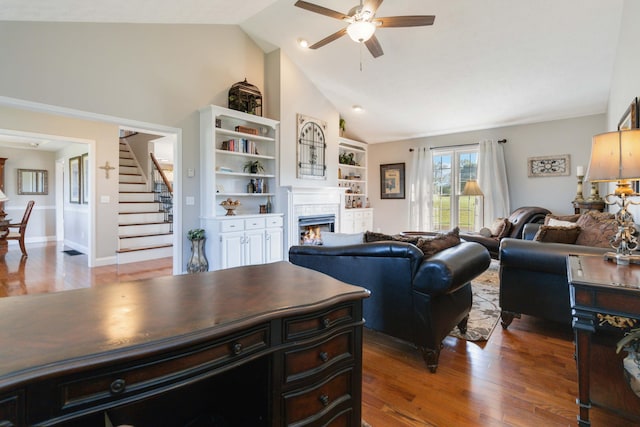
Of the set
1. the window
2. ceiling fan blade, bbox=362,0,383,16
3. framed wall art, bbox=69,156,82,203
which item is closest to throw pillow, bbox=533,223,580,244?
ceiling fan blade, bbox=362,0,383,16

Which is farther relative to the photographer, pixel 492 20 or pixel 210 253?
pixel 210 253

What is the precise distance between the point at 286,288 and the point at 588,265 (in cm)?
172

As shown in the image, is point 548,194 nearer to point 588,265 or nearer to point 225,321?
point 588,265

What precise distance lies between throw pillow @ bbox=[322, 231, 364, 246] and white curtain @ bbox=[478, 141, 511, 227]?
438 centimetres

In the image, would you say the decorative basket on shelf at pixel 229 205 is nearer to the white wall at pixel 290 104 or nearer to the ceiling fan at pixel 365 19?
the white wall at pixel 290 104

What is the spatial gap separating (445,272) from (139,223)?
630 cm

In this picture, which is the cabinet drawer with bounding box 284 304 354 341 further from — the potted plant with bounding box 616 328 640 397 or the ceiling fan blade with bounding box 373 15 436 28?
the ceiling fan blade with bounding box 373 15 436 28

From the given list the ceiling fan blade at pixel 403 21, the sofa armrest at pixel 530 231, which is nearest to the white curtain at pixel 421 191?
the sofa armrest at pixel 530 231

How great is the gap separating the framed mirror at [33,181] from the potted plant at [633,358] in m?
11.0

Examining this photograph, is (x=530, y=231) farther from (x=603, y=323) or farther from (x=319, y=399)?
(x=319, y=399)

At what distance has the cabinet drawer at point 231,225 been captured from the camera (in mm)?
4316

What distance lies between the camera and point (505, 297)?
2807 mm

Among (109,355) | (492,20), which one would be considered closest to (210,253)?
(109,355)

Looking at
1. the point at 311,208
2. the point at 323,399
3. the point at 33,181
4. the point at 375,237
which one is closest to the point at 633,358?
the point at 323,399
